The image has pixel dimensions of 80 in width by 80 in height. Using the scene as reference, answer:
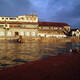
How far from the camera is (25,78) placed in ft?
12.9

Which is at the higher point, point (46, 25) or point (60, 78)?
point (46, 25)

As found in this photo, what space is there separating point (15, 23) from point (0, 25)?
6222mm

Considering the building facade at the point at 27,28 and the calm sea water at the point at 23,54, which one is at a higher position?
the building facade at the point at 27,28

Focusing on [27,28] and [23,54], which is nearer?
[23,54]

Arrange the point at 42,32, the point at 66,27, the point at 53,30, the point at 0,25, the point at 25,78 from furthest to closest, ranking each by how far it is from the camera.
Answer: the point at 66,27 < the point at 53,30 < the point at 42,32 < the point at 0,25 < the point at 25,78

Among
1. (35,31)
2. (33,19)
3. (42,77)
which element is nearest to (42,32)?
(35,31)

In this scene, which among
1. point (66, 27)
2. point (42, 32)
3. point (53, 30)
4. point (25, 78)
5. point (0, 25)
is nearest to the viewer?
point (25, 78)

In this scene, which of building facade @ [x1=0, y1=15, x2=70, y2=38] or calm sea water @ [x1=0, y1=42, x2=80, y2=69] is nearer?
calm sea water @ [x1=0, y1=42, x2=80, y2=69]

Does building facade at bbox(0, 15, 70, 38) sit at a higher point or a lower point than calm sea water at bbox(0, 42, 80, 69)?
higher

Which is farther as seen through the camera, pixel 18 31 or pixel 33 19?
pixel 33 19

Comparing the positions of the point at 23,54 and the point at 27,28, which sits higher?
the point at 27,28

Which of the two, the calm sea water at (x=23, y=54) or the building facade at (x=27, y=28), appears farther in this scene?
the building facade at (x=27, y=28)

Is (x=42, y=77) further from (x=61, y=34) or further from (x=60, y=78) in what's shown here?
(x=61, y=34)

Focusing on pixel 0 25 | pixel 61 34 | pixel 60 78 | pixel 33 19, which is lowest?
pixel 60 78
